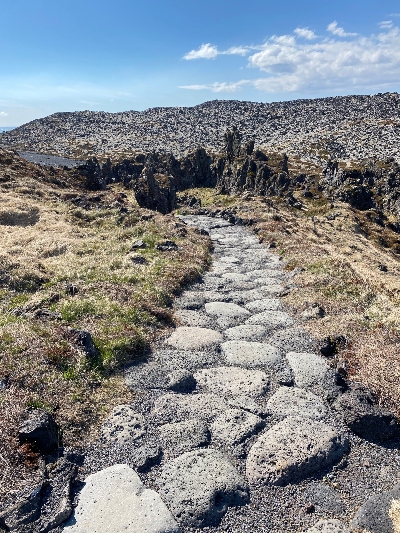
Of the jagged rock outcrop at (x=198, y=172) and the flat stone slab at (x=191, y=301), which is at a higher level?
the jagged rock outcrop at (x=198, y=172)

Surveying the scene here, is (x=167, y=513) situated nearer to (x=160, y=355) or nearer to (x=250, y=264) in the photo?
(x=160, y=355)

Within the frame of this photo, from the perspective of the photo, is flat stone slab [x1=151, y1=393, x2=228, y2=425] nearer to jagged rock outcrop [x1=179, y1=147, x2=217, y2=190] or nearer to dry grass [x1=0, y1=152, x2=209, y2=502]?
dry grass [x1=0, y1=152, x2=209, y2=502]

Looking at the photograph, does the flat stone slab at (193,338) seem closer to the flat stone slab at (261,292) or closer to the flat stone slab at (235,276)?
the flat stone slab at (261,292)

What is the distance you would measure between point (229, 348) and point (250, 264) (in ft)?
33.2

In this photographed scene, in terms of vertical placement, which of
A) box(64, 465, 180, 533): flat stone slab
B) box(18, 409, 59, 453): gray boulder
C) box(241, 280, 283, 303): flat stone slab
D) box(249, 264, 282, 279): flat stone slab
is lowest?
box(249, 264, 282, 279): flat stone slab

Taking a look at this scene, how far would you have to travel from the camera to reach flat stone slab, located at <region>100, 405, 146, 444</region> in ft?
24.0

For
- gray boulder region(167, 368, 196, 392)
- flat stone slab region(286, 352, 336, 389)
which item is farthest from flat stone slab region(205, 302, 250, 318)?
gray boulder region(167, 368, 196, 392)

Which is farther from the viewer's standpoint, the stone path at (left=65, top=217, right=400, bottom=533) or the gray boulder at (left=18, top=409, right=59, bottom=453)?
the gray boulder at (left=18, top=409, right=59, bottom=453)

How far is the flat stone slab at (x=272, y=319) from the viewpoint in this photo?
493 inches

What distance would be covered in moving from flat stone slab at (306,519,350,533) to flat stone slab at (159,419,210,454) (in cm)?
233

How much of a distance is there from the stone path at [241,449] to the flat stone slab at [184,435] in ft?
0.08

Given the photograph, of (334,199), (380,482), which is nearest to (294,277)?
(380,482)

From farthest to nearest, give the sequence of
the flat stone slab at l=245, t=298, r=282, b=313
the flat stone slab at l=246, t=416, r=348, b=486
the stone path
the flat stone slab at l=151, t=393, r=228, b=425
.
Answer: the flat stone slab at l=245, t=298, r=282, b=313, the flat stone slab at l=151, t=393, r=228, b=425, the flat stone slab at l=246, t=416, r=348, b=486, the stone path

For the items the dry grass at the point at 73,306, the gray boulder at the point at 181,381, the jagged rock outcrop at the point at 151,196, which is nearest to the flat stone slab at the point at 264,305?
the dry grass at the point at 73,306
